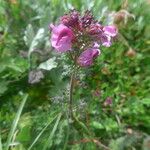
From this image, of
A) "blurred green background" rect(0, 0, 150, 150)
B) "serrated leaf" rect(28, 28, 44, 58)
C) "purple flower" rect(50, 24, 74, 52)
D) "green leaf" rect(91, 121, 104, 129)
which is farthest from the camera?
"serrated leaf" rect(28, 28, 44, 58)

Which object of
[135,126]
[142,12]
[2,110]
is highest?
[142,12]

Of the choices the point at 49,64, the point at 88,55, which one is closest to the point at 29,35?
the point at 49,64

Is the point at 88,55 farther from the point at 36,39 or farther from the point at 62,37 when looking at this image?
the point at 36,39

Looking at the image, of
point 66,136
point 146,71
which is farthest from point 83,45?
point 146,71

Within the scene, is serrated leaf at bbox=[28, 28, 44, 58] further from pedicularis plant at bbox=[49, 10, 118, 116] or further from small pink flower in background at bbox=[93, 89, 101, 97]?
pedicularis plant at bbox=[49, 10, 118, 116]

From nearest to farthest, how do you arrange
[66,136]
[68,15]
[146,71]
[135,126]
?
[68,15] < [66,136] < [135,126] < [146,71]

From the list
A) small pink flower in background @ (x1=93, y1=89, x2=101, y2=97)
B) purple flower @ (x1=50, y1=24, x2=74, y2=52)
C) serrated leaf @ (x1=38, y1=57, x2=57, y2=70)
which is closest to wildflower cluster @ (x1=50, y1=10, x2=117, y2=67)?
purple flower @ (x1=50, y1=24, x2=74, y2=52)

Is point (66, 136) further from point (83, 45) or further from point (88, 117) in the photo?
point (83, 45)

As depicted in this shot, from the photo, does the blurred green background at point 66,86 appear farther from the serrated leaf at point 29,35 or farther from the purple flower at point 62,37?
the purple flower at point 62,37

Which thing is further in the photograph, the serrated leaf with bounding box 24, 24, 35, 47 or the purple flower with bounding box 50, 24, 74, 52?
the serrated leaf with bounding box 24, 24, 35, 47
